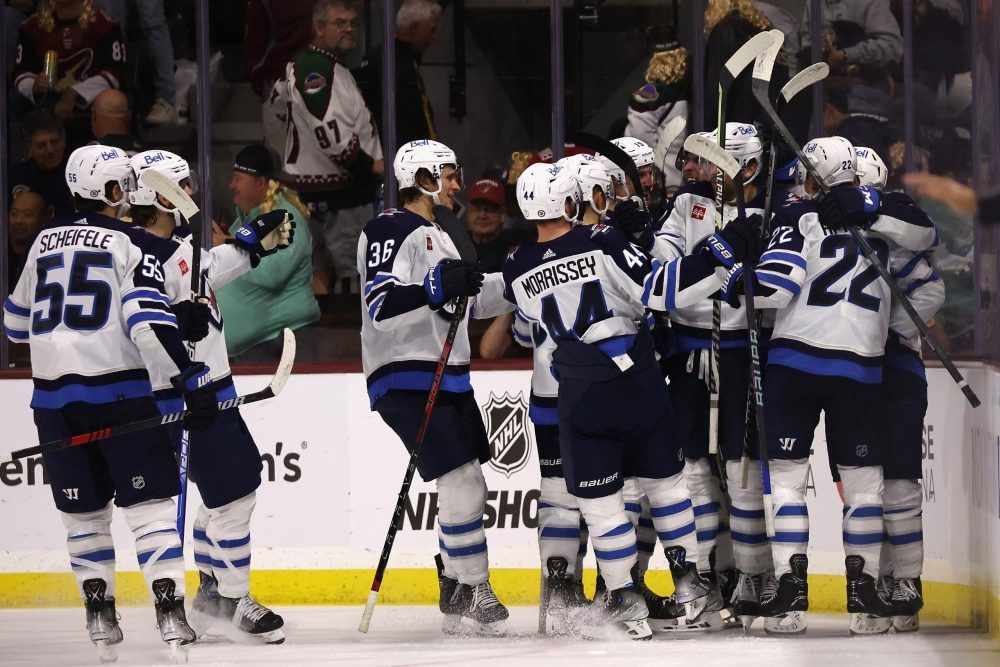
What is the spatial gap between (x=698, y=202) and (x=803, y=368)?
0.63m

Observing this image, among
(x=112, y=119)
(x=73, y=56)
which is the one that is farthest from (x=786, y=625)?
(x=73, y=56)

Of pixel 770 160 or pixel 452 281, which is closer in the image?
pixel 452 281

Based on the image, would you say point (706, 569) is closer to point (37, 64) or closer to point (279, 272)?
point (279, 272)

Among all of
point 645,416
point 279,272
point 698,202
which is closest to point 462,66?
point 279,272

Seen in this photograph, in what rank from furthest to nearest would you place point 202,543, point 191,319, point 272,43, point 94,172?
1. point 272,43
2. point 202,543
3. point 191,319
4. point 94,172

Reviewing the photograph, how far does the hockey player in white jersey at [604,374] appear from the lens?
4.41 m

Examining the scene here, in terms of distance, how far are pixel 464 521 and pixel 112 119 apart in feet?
7.73

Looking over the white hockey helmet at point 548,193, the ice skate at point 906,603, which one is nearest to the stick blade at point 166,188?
the white hockey helmet at point 548,193

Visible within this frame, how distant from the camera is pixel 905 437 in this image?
4641mm

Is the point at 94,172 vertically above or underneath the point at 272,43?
underneath

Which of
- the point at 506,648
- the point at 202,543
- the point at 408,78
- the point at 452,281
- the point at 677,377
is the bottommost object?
the point at 506,648

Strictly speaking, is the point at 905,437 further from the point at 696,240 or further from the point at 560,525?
the point at 560,525

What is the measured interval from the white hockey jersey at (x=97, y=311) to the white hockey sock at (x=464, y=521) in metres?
0.92

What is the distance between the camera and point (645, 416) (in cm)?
443
